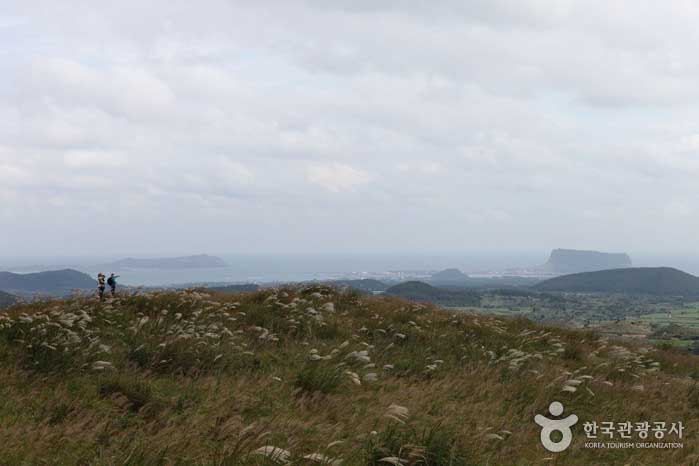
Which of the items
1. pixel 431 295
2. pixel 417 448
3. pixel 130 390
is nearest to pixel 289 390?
pixel 130 390

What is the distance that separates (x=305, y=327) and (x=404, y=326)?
3.16m

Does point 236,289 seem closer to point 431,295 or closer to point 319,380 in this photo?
point 319,380

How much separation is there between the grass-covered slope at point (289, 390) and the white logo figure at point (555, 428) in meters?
0.15

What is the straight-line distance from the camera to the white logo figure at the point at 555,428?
6599 mm

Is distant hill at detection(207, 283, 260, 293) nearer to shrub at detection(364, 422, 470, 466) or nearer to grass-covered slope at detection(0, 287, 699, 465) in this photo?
grass-covered slope at detection(0, 287, 699, 465)

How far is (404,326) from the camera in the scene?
14.1 metres

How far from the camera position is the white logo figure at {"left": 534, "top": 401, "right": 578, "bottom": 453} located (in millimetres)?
6599

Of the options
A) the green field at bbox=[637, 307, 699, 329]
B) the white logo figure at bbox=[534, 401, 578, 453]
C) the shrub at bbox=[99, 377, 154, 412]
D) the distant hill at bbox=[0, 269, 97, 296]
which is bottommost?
the distant hill at bbox=[0, 269, 97, 296]

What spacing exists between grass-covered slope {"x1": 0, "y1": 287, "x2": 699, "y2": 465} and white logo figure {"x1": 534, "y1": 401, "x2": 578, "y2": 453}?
15 centimetres

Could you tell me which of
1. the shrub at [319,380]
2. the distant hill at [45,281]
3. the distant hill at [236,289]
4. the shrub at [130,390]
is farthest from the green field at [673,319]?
the distant hill at [45,281]

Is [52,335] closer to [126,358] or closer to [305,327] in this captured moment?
[126,358]

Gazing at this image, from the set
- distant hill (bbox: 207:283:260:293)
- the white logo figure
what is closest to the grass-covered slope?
the white logo figure

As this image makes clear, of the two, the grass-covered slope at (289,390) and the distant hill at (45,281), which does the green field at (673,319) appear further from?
the distant hill at (45,281)

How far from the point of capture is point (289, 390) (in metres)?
7.72
